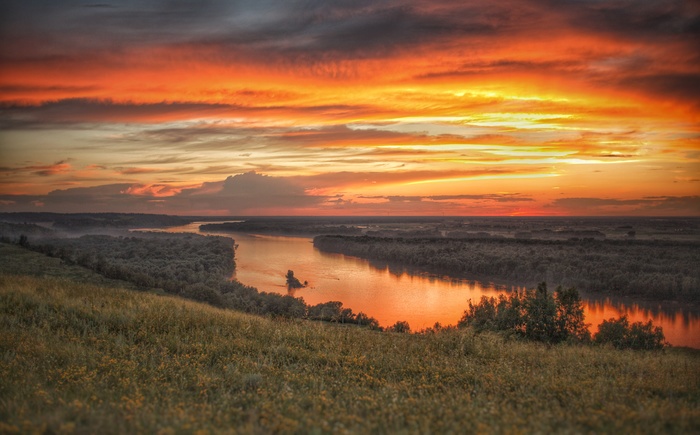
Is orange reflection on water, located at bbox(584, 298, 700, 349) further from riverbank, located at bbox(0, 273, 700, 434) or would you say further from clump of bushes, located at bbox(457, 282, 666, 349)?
riverbank, located at bbox(0, 273, 700, 434)

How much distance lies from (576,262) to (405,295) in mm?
23513

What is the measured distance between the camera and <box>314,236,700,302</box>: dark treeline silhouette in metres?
39.4

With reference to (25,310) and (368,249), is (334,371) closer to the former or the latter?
(25,310)

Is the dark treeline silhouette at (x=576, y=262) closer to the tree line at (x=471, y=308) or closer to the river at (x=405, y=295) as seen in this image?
the river at (x=405, y=295)

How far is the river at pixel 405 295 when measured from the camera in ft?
102

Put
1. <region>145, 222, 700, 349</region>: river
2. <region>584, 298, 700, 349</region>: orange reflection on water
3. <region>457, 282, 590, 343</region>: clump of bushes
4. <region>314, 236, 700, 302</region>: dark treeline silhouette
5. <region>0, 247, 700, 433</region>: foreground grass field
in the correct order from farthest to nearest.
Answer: <region>314, 236, 700, 302</region>: dark treeline silhouette
<region>145, 222, 700, 349</region>: river
<region>584, 298, 700, 349</region>: orange reflection on water
<region>457, 282, 590, 343</region>: clump of bushes
<region>0, 247, 700, 433</region>: foreground grass field

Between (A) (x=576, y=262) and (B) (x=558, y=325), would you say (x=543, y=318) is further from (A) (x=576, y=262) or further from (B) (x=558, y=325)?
(A) (x=576, y=262)

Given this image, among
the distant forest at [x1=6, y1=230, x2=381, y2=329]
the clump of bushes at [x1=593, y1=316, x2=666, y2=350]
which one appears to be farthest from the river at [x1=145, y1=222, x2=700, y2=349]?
the clump of bushes at [x1=593, y1=316, x2=666, y2=350]

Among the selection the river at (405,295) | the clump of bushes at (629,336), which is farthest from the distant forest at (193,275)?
the clump of bushes at (629,336)

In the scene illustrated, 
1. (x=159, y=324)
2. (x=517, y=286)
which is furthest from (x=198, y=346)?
(x=517, y=286)

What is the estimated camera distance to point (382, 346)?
1056 centimetres

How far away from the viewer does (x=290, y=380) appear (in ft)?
24.7

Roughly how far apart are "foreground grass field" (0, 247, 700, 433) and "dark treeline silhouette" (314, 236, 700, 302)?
3441 centimetres

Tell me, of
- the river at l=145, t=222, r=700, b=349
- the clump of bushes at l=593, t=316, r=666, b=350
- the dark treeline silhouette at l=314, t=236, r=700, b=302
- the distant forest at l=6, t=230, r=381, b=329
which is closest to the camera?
the clump of bushes at l=593, t=316, r=666, b=350
